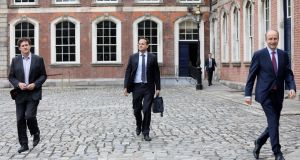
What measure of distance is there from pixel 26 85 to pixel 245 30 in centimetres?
1810

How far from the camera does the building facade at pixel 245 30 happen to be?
64.8ft

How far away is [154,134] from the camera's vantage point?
11047 millimetres

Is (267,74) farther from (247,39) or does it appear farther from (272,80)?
(247,39)

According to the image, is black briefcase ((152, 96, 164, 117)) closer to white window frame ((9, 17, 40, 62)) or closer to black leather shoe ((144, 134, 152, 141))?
black leather shoe ((144, 134, 152, 141))

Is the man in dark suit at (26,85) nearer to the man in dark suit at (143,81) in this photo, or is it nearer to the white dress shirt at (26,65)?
the white dress shirt at (26,65)

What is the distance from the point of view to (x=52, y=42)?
34156 mm

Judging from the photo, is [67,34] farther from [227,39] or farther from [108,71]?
[227,39]

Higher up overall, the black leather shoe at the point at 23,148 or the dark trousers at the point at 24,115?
the dark trousers at the point at 24,115

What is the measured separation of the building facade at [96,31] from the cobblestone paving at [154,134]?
1706 centimetres

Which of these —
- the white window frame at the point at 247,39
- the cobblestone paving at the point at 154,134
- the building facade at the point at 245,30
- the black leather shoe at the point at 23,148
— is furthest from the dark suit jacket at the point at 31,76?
the white window frame at the point at 247,39

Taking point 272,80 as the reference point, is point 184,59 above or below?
above

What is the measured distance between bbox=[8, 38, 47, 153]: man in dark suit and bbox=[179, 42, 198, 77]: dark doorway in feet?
84.4

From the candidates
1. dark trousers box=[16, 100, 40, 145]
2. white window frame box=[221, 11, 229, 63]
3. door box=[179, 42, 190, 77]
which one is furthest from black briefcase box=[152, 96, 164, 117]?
door box=[179, 42, 190, 77]

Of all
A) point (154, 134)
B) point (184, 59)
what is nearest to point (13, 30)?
point (184, 59)
